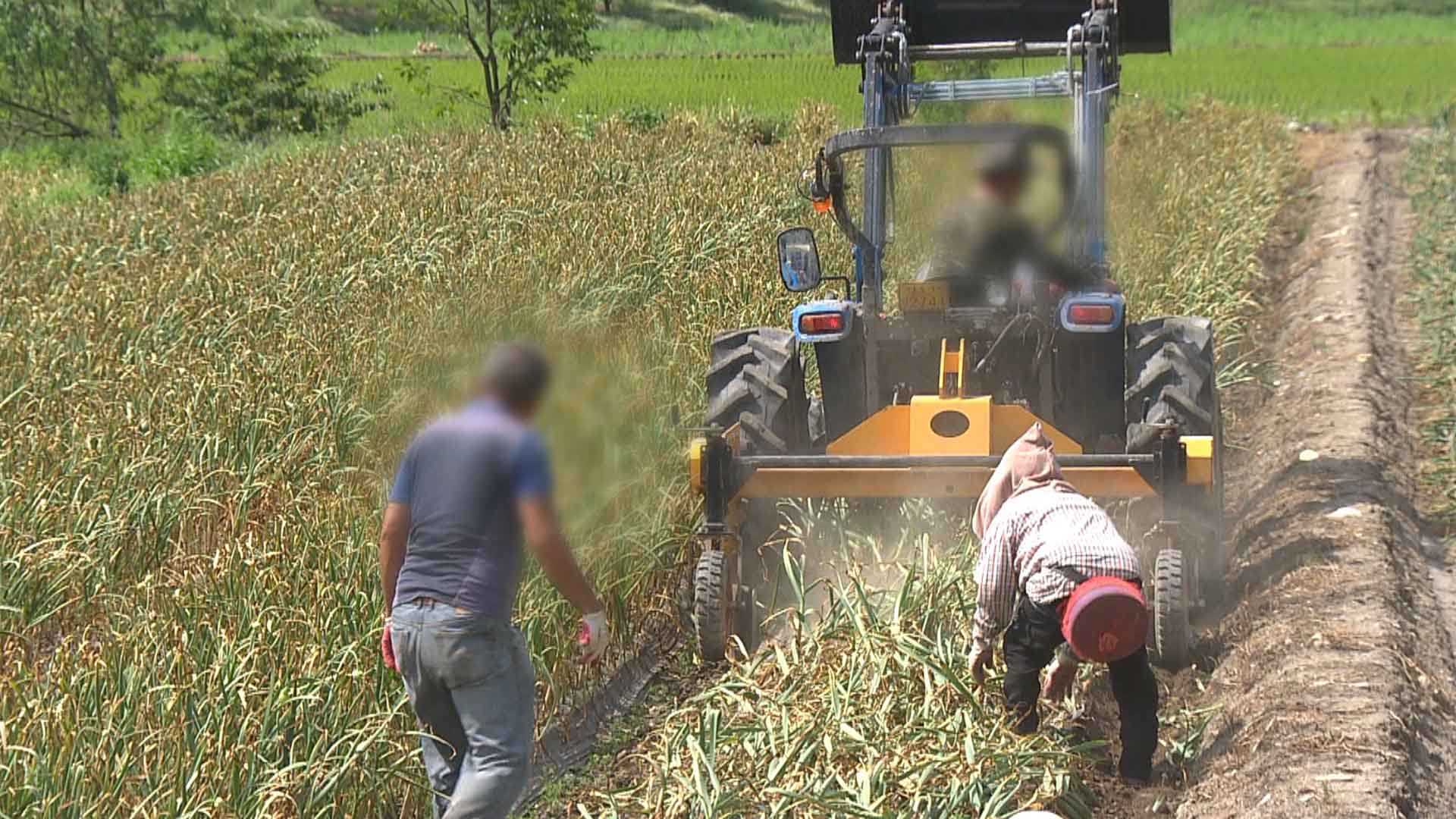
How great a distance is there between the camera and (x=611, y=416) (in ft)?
20.9

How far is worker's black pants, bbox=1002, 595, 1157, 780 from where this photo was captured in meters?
5.30

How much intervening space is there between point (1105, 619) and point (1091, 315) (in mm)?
1795

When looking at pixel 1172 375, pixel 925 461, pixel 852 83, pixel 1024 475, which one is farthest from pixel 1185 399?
pixel 852 83

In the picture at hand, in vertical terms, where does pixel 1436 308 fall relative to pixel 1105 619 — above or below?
below

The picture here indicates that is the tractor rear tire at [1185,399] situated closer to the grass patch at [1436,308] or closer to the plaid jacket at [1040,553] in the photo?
the plaid jacket at [1040,553]

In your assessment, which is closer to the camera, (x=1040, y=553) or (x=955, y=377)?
(x=1040, y=553)

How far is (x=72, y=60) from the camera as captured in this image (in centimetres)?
2564

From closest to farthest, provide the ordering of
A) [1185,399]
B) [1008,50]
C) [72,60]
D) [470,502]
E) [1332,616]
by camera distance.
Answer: [470,502] → [1332,616] → [1185,399] → [1008,50] → [72,60]

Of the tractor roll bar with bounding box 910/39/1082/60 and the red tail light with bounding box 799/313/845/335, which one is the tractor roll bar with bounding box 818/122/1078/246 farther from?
the tractor roll bar with bounding box 910/39/1082/60

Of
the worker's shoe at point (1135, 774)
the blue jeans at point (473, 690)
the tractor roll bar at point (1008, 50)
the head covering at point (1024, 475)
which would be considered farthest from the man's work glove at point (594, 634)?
the tractor roll bar at point (1008, 50)

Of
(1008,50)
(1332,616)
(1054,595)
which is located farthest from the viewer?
(1008,50)

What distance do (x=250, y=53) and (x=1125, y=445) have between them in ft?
68.5

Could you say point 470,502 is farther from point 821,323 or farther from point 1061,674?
point 821,323

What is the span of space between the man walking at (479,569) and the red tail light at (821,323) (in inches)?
104
